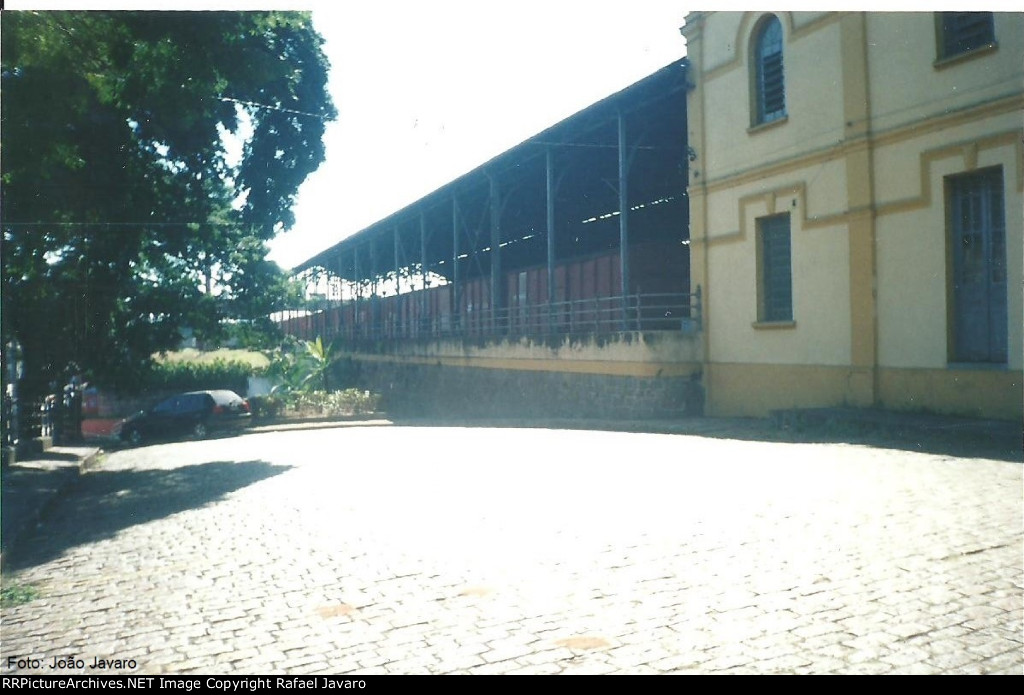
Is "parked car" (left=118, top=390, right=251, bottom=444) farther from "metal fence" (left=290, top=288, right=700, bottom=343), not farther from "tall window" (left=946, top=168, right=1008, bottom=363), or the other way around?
"tall window" (left=946, top=168, right=1008, bottom=363)

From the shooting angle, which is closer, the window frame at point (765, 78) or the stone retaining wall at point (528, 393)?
the window frame at point (765, 78)

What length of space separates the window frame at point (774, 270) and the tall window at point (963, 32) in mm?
3910

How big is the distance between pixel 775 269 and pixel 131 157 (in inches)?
429

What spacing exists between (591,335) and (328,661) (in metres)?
14.2

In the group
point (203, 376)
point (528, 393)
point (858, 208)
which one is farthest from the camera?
point (203, 376)

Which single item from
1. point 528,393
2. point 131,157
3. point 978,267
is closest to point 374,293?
point 528,393

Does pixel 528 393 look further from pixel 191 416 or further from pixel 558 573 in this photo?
pixel 558 573

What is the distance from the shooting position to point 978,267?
452 inches

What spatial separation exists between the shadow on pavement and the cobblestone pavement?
80 mm

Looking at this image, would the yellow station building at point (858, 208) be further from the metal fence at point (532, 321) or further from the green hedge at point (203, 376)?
the green hedge at point (203, 376)

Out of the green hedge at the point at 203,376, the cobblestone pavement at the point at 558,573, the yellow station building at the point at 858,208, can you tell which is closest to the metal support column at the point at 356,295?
the green hedge at the point at 203,376

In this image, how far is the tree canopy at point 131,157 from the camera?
8359 millimetres

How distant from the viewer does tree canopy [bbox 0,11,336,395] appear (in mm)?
8359

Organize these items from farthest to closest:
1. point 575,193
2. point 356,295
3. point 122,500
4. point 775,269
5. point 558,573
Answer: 1. point 356,295
2. point 575,193
3. point 775,269
4. point 122,500
5. point 558,573
